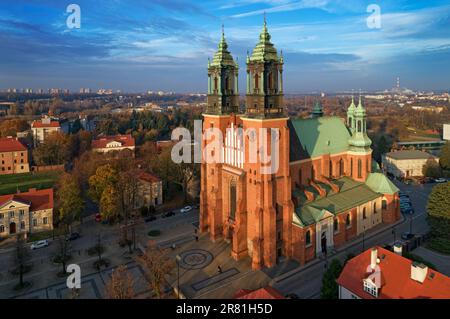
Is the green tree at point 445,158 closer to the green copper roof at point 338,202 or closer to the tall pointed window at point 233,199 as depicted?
the green copper roof at point 338,202

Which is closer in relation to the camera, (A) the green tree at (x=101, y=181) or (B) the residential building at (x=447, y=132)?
(A) the green tree at (x=101, y=181)

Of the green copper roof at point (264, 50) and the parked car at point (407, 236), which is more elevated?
the green copper roof at point (264, 50)

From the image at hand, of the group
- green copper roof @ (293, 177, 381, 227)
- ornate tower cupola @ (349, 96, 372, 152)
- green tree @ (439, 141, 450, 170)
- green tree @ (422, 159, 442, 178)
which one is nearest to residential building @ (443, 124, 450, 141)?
green tree @ (439, 141, 450, 170)

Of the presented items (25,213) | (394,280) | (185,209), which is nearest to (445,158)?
(185,209)

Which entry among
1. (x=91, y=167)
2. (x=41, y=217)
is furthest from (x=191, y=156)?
(x=41, y=217)

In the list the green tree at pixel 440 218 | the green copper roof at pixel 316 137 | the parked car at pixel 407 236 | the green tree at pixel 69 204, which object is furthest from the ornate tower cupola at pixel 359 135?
the green tree at pixel 69 204

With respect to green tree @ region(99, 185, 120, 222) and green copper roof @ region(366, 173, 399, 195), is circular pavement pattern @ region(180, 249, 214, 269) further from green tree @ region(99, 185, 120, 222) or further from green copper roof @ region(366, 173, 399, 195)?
green copper roof @ region(366, 173, 399, 195)
